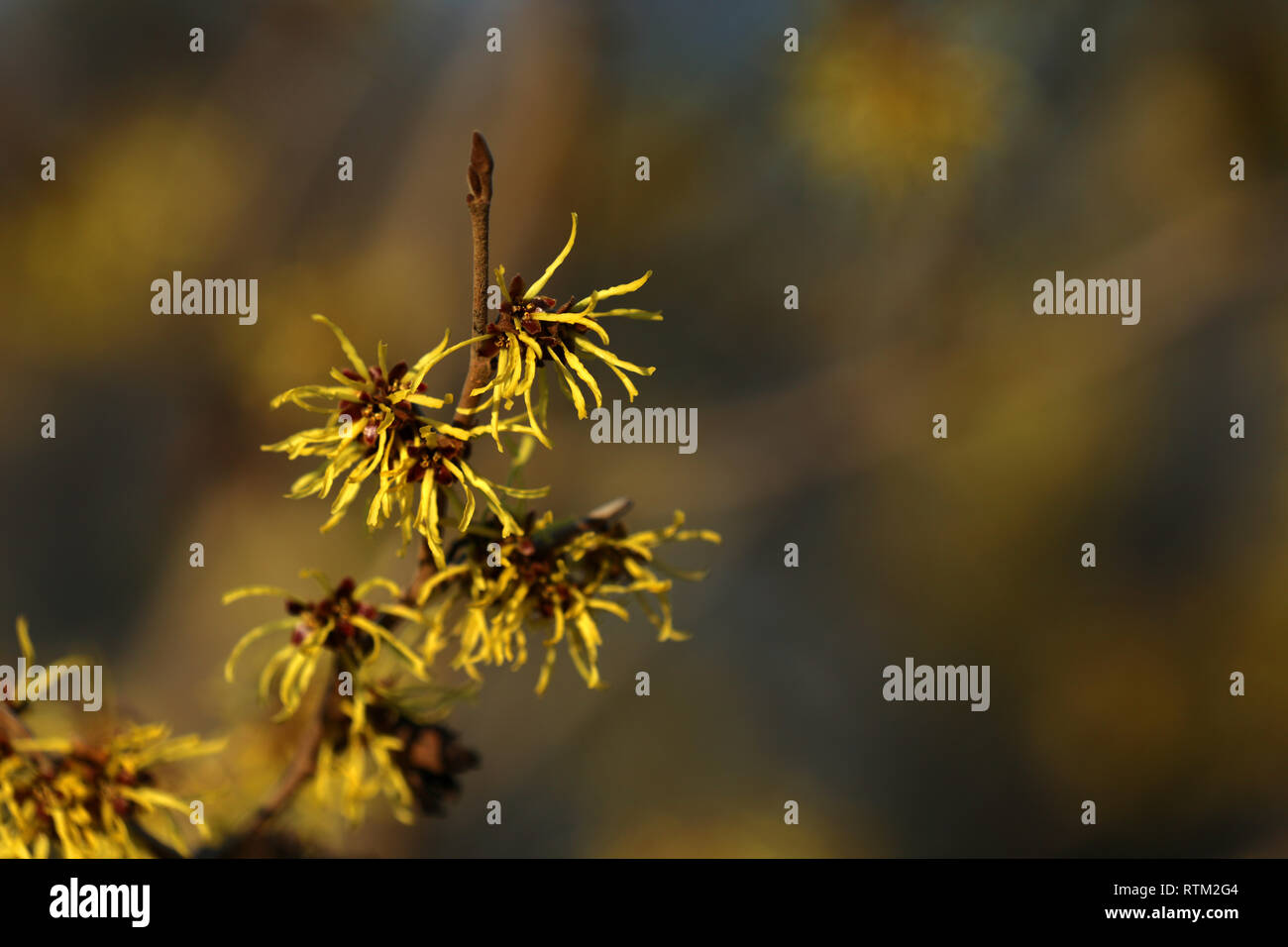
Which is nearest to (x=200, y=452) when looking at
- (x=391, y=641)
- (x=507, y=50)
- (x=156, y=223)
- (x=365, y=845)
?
(x=156, y=223)

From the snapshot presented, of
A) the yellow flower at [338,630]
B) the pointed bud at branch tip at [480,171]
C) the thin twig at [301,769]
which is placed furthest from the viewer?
the thin twig at [301,769]

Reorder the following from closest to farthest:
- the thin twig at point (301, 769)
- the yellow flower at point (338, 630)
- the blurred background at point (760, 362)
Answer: the yellow flower at point (338, 630)
the thin twig at point (301, 769)
the blurred background at point (760, 362)

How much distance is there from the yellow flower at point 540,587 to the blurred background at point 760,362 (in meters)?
1.53

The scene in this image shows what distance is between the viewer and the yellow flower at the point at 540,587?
1478 millimetres

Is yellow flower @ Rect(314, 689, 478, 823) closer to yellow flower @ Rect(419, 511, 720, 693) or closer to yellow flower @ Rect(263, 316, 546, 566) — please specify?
yellow flower @ Rect(419, 511, 720, 693)

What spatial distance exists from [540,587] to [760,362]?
12.0 feet

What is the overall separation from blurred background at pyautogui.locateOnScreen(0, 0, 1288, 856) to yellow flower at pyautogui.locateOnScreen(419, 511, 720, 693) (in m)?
1.53

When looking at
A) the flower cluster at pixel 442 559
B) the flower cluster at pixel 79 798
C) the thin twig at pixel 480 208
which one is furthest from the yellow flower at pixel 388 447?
the flower cluster at pixel 79 798

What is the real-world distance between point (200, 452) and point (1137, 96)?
14.7 ft

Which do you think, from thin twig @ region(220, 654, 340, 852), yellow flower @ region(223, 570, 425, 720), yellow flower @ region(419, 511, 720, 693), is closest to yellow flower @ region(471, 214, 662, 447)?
yellow flower @ region(419, 511, 720, 693)

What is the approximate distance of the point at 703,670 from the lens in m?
5.38

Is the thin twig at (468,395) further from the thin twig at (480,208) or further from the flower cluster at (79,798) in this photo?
the flower cluster at (79,798)

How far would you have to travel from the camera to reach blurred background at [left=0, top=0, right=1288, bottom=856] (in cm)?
385

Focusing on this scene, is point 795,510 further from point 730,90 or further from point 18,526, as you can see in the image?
point 18,526
